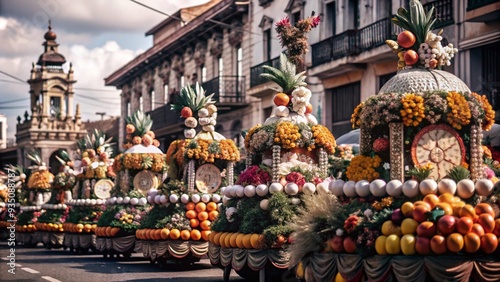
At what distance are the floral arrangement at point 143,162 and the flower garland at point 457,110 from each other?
13541 millimetres

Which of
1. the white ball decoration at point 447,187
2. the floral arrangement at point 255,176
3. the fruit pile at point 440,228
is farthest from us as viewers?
the floral arrangement at point 255,176

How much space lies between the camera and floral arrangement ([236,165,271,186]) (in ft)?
51.6

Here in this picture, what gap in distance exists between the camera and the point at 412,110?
11.8 metres

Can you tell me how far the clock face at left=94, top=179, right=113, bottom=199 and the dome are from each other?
1672cm

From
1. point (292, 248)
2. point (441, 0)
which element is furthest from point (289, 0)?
point (292, 248)

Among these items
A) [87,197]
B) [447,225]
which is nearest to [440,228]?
[447,225]

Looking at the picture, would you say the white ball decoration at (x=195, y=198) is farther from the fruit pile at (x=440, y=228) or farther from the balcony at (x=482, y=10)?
the fruit pile at (x=440, y=228)

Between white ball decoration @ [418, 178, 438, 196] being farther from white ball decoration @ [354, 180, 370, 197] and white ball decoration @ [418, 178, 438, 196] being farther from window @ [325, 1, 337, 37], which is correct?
window @ [325, 1, 337, 37]

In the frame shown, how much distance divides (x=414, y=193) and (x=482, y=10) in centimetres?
1218

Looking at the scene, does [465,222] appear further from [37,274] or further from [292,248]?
[37,274]

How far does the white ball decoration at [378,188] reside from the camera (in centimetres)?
1151

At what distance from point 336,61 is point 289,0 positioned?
5.71 metres

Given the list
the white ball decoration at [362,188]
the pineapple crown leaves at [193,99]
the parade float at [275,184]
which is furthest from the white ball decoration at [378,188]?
the pineapple crown leaves at [193,99]

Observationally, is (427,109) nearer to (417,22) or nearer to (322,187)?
(417,22)
